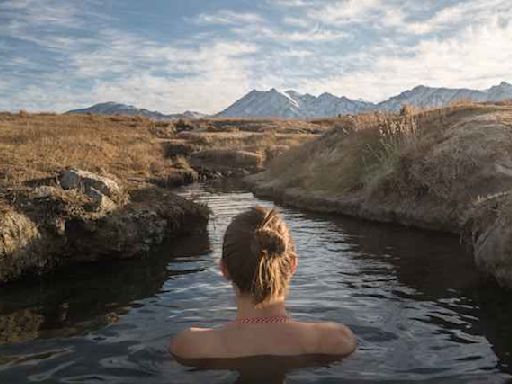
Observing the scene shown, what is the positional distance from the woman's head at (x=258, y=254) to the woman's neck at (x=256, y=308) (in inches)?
4.0

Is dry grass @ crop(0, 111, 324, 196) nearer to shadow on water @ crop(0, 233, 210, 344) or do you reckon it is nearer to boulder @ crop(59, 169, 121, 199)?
boulder @ crop(59, 169, 121, 199)

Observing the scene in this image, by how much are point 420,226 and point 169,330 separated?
10.3 meters

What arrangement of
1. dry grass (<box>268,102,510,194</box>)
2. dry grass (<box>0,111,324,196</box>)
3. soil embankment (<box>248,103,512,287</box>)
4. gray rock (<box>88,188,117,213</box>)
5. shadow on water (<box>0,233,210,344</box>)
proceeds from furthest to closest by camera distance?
dry grass (<box>268,102,510,194</box>) < dry grass (<box>0,111,324,196</box>) < gray rock (<box>88,188,117,213</box>) < soil embankment (<box>248,103,512,287</box>) < shadow on water (<box>0,233,210,344</box>)

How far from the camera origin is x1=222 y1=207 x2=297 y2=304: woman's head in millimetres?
4934

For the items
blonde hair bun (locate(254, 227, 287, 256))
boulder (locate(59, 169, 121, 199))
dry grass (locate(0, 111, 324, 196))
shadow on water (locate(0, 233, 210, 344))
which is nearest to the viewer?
blonde hair bun (locate(254, 227, 287, 256))

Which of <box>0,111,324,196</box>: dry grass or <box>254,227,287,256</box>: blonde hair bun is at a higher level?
<box>0,111,324,196</box>: dry grass

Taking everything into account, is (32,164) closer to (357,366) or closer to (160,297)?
(160,297)

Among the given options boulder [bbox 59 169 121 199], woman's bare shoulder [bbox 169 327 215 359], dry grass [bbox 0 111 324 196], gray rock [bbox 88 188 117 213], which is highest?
dry grass [bbox 0 111 324 196]

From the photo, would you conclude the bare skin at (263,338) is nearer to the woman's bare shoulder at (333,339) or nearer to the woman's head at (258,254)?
the woman's bare shoulder at (333,339)

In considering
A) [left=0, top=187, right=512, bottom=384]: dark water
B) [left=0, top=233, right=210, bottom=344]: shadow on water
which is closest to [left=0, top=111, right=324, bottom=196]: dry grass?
[left=0, top=233, right=210, bottom=344]: shadow on water

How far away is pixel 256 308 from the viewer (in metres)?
5.28

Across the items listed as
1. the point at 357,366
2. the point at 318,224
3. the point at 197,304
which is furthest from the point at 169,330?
the point at 318,224

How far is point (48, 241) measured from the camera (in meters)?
11.6

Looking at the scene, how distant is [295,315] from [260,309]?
141 inches
